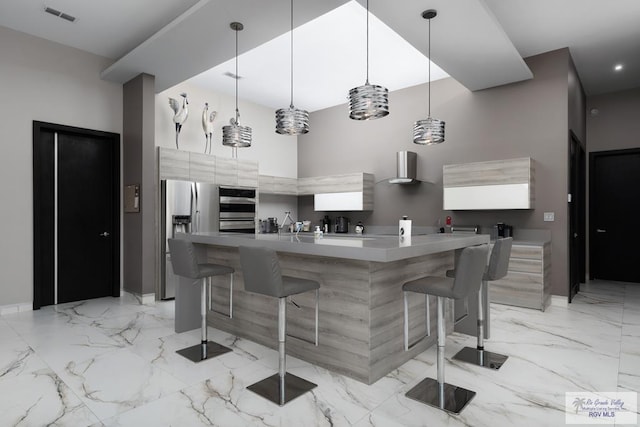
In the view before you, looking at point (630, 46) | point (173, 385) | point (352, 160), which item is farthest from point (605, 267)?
point (173, 385)

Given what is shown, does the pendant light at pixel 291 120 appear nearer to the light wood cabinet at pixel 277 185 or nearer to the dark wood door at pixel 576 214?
the light wood cabinet at pixel 277 185

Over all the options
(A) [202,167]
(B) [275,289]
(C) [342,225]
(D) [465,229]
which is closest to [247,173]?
(A) [202,167]

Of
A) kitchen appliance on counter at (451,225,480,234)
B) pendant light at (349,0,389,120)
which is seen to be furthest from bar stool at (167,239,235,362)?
kitchen appliance on counter at (451,225,480,234)

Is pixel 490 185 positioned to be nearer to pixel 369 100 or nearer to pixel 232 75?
pixel 369 100

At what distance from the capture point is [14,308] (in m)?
4.34

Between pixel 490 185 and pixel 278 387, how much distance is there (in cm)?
392

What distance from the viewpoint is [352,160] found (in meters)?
7.15

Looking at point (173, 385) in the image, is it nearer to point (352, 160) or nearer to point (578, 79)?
point (352, 160)

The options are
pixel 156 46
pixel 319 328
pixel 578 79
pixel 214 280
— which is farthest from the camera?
pixel 578 79

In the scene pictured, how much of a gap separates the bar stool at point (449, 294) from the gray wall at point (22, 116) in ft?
14.9

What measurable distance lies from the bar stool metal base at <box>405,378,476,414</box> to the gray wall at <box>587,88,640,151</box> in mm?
5935

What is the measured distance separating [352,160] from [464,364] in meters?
4.82

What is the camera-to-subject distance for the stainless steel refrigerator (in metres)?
5.03

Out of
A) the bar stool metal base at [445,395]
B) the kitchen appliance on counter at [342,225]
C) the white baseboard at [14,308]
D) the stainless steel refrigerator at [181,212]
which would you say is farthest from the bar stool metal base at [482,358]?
the white baseboard at [14,308]
